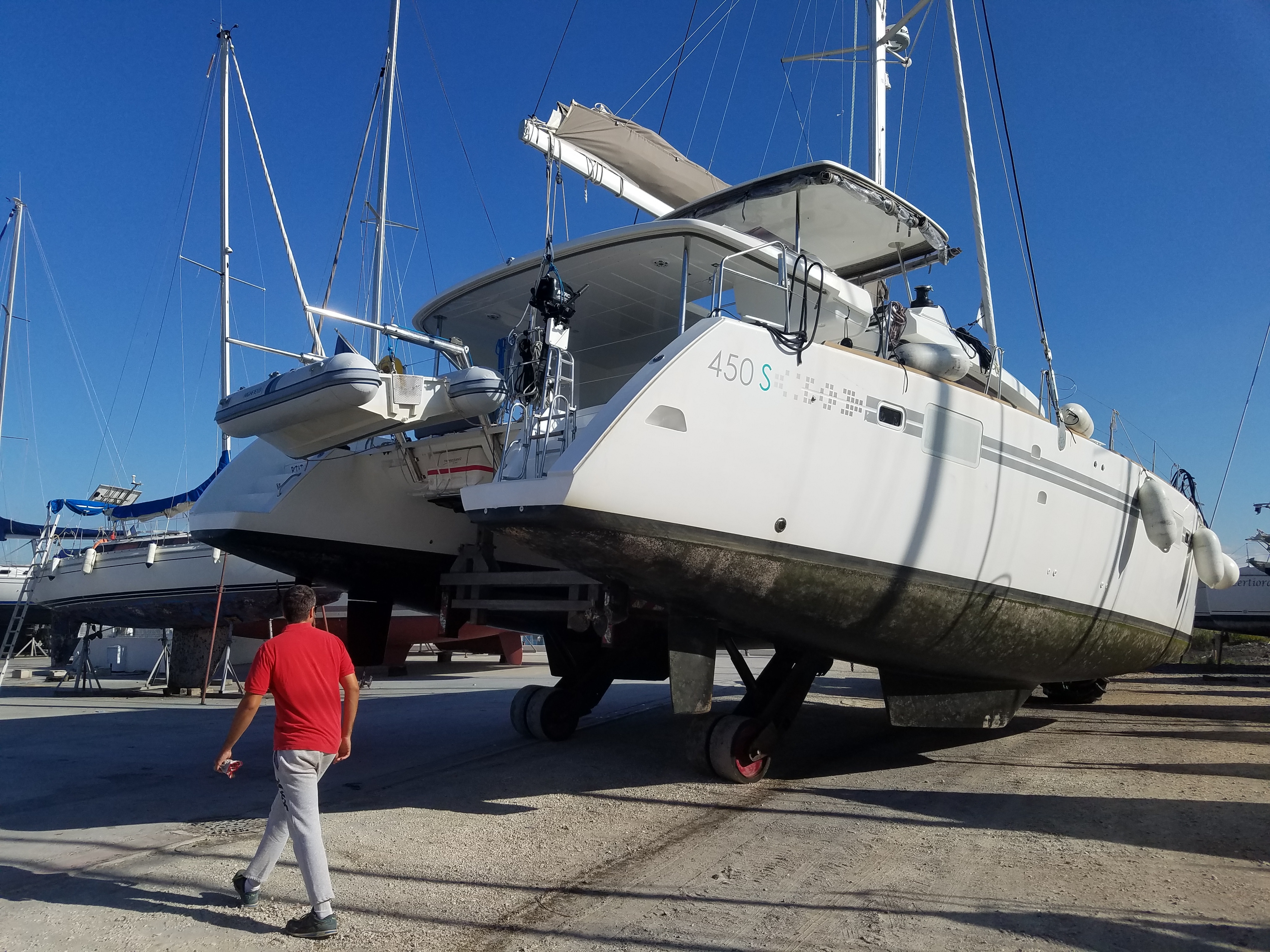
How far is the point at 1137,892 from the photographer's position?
343 centimetres

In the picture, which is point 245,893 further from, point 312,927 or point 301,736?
point 301,736

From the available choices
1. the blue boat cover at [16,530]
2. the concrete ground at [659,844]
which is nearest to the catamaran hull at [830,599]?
the concrete ground at [659,844]

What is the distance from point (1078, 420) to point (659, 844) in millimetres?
5363

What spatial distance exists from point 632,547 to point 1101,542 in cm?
462

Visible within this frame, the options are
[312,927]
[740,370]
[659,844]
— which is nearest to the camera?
[312,927]

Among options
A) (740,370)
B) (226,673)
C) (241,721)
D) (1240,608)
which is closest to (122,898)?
(241,721)

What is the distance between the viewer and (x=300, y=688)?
10.6ft

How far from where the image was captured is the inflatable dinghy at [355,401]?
5309 mm

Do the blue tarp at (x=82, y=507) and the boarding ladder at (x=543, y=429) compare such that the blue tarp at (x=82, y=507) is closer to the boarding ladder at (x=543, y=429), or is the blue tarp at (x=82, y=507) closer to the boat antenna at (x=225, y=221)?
the boat antenna at (x=225, y=221)

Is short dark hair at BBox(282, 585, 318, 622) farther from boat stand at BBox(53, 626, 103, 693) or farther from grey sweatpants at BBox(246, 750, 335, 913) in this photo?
boat stand at BBox(53, 626, 103, 693)

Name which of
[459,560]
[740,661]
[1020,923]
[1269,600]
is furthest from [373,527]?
[1269,600]

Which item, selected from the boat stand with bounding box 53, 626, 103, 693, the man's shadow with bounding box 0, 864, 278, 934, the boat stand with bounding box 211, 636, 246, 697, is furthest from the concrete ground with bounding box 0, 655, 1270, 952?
the boat stand with bounding box 53, 626, 103, 693

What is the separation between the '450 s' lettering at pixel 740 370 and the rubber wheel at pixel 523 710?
384cm

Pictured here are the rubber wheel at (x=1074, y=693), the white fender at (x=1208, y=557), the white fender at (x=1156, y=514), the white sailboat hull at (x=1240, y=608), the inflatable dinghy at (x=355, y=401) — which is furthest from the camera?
the white sailboat hull at (x=1240, y=608)
